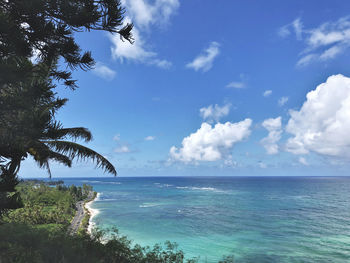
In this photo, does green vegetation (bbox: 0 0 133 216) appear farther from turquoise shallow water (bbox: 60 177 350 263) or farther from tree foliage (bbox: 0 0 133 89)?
turquoise shallow water (bbox: 60 177 350 263)

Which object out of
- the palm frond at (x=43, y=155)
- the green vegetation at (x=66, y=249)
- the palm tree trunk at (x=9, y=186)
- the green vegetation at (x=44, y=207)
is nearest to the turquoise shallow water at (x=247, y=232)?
the green vegetation at (x=44, y=207)

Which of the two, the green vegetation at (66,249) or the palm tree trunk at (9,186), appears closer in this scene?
the palm tree trunk at (9,186)

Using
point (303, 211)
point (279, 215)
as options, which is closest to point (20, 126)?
point (279, 215)

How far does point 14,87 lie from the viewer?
539 centimetres

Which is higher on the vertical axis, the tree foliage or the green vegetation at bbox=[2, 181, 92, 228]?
the tree foliage

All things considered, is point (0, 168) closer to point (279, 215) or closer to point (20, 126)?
point (20, 126)

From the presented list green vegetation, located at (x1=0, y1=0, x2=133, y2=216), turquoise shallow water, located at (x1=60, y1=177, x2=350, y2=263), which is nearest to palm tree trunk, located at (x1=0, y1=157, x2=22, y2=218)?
green vegetation, located at (x1=0, y1=0, x2=133, y2=216)

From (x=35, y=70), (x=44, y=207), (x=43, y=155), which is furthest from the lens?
(x=44, y=207)

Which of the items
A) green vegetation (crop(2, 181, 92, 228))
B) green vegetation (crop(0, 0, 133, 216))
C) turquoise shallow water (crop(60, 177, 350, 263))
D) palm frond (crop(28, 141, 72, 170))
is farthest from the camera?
green vegetation (crop(2, 181, 92, 228))

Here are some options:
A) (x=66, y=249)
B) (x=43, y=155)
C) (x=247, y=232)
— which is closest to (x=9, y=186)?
(x=43, y=155)

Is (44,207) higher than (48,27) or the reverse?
the reverse

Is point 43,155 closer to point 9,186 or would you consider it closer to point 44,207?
point 9,186

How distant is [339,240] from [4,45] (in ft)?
141

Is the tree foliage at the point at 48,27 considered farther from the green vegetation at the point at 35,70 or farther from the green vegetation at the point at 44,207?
the green vegetation at the point at 44,207
